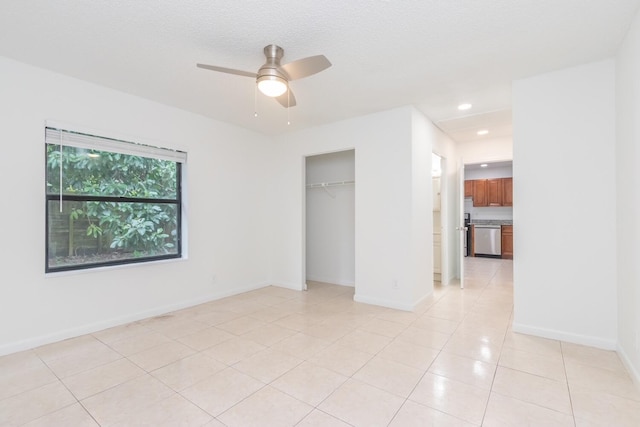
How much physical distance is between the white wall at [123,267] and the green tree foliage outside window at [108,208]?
5.8 inches

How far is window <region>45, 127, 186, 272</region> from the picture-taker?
2.96 meters

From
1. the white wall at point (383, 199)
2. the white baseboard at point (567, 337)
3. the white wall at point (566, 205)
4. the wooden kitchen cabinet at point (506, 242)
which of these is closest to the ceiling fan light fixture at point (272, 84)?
the white wall at point (383, 199)

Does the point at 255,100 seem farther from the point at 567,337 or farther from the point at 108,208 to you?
the point at 567,337

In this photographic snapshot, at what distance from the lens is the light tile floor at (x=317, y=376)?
181cm

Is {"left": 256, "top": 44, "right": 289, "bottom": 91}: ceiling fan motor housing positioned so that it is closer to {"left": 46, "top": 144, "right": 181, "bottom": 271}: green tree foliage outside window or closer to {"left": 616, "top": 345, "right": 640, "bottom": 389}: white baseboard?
{"left": 46, "top": 144, "right": 181, "bottom": 271}: green tree foliage outside window

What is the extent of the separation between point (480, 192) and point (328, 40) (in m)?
7.60

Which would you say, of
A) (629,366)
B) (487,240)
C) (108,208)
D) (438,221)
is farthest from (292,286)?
(487,240)

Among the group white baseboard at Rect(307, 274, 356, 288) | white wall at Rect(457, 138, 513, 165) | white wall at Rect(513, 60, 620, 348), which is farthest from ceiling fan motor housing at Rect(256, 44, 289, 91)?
white wall at Rect(457, 138, 513, 165)

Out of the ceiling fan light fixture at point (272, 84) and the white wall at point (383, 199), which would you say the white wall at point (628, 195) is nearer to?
the white wall at point (383, 199)

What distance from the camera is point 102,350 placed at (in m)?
2.70

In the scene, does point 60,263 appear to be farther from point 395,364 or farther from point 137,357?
point 395,364

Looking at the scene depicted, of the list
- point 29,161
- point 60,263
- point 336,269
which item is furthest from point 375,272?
point 29,161

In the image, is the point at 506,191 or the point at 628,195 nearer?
the point at 628,195

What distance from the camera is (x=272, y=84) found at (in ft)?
7.53
